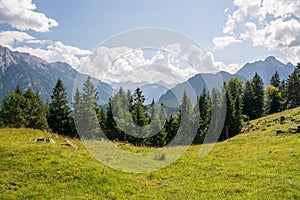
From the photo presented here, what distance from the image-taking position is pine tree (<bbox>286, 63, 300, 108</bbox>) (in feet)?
276

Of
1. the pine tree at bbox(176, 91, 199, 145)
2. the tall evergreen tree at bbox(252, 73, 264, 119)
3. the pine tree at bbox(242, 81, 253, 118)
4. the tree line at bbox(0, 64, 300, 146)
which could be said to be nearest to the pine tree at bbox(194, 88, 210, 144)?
the tree line at bbox(0, 64, 300, 146)

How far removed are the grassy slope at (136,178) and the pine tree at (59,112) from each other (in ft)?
144

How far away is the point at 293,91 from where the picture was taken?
8475cm

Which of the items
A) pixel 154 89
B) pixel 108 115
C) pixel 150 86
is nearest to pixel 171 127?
pixel 108 115

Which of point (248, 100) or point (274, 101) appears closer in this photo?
point (274, 101)

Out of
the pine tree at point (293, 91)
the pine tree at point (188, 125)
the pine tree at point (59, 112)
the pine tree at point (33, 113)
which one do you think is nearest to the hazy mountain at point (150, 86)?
the pine tree at point (188, 125)

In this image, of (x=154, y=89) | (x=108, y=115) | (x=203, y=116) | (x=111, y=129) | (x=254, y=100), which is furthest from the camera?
(x=254, y=100)

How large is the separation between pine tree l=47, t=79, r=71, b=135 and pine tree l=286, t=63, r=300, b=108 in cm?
6450

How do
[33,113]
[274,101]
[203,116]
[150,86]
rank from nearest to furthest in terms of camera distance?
[150,86], [33,113], [203,116], [274,101]

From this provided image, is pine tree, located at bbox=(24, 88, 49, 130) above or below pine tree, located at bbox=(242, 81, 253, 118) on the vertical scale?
below

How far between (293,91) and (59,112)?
66.9 m

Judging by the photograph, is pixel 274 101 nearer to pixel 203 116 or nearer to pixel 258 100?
pixel 258 100

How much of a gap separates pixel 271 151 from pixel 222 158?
200 inches

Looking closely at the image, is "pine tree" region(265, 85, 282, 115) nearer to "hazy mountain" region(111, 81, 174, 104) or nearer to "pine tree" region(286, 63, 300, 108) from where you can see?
"pine tree" region(286, 63, 300, 108)
